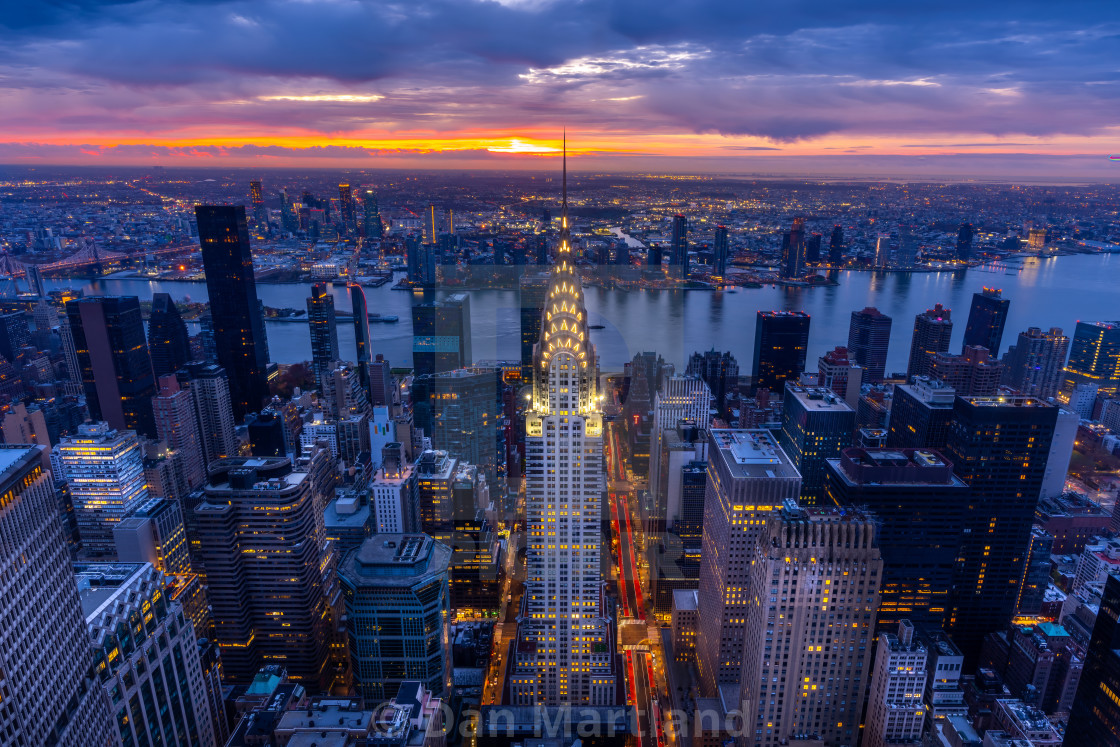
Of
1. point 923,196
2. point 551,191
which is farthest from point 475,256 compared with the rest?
point 923,196

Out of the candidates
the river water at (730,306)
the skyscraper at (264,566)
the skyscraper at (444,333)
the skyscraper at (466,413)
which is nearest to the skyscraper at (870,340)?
the river water at (730,306)

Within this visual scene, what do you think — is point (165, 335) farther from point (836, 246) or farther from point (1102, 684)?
point (1102, 684)

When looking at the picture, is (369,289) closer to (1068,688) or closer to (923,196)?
(923,196)

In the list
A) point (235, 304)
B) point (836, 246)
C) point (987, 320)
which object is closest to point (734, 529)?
point (836, 246)

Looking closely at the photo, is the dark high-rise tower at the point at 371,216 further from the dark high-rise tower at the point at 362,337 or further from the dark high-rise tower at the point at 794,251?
the dark high-rise tower at the point at 794,251

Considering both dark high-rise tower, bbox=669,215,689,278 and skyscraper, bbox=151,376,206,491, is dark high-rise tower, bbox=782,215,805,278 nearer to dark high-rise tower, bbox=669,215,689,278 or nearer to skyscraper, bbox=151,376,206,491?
dark high-rise tower, bbox=669,215,689,278

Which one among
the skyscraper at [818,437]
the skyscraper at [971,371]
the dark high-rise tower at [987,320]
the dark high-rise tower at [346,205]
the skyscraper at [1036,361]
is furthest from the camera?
the dark high-rise tower at [987,320]

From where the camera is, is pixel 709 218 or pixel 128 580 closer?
pixel 128 580
